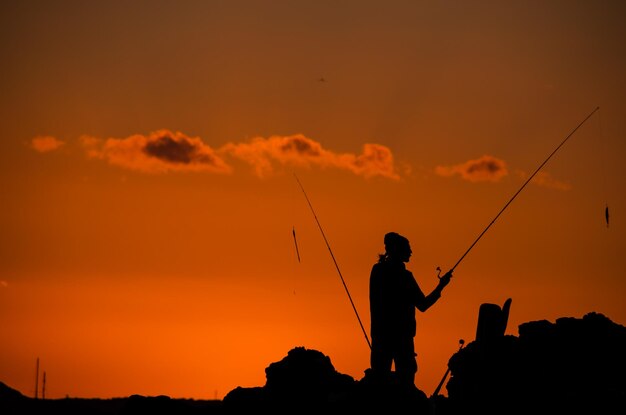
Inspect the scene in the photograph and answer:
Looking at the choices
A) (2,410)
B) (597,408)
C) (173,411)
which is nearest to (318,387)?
(173,411)

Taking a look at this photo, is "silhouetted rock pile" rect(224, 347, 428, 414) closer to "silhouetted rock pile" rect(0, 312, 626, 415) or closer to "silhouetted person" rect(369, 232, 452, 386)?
"silhouetted rock pile" rect(0, 312, 626, 415)

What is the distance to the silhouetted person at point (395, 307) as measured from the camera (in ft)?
77.4

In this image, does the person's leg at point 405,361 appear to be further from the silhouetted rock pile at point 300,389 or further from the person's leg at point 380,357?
the silhouetted rock pile at point 300,389

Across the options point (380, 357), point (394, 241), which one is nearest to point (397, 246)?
point (394, 241)

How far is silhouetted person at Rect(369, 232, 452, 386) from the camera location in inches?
929

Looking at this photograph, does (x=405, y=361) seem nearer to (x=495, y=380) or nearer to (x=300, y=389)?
(x=495, y=380)

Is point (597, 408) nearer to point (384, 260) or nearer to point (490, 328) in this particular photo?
point (490, 328)

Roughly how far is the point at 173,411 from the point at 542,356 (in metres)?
7.05

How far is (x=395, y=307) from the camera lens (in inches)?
937

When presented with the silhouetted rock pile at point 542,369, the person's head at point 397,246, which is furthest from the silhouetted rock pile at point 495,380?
the person's head at point 397,246

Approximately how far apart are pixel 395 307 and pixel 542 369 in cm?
323

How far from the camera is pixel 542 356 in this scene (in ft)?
82.6

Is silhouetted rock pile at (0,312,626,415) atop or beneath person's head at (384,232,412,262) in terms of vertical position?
beneath

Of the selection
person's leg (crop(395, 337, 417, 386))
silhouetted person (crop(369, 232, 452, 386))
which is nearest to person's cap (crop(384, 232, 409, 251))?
silhouetted person (crop(369, 232, 452, 386))
